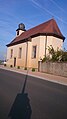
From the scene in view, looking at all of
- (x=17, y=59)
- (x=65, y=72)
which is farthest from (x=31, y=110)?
(x=17, y=59)

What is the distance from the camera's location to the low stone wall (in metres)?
23.8

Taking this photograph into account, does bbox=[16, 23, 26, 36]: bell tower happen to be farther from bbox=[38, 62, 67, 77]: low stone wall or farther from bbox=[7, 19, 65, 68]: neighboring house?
bbox=[38, 62, 67, 77]: low stone wall

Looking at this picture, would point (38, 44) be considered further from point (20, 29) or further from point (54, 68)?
point (20, 29)

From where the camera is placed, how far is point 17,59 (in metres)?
44.0

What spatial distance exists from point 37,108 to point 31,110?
1.12 ft

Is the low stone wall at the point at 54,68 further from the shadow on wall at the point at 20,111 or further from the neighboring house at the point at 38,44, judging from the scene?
the shadow on wall at the point at 20,111

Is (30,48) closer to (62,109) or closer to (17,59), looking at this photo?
(17,59)

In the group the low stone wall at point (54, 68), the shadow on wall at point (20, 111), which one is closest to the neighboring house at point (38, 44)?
the low stone wall at point (54, 68)

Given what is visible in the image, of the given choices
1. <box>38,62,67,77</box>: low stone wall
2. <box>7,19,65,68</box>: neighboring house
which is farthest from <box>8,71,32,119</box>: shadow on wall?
<box>7,19,65,68</box>: neighboring house

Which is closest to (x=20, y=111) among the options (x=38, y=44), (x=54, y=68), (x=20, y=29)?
(x=54, y=68)

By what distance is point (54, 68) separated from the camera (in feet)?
85.2

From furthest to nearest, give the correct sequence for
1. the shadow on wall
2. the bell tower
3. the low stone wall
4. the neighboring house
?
the bell tower < the neighboring house < the low stone wall < the shadow on wall

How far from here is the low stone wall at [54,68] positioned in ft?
78.0

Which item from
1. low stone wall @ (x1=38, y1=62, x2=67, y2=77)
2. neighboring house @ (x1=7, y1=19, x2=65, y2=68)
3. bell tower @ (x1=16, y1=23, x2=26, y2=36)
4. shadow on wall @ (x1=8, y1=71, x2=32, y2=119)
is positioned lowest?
shadow on wall @ (x1=8, y1=71, x2=32, y2=119)
